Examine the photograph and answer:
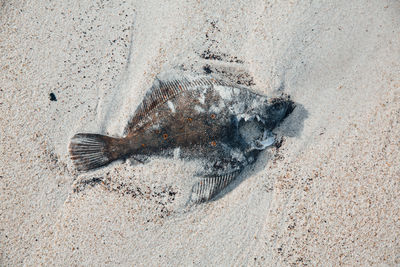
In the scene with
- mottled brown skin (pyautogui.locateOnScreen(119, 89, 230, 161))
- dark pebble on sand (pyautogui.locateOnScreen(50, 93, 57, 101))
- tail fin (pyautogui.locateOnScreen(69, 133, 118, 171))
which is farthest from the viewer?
dark pebble on sand (pyautogui.locateOnScreen(50, 93, 57, 101))

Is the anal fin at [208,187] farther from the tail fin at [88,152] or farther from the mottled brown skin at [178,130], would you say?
the tail fin at [88,152]

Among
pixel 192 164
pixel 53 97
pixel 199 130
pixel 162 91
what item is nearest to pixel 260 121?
pixel 199 130

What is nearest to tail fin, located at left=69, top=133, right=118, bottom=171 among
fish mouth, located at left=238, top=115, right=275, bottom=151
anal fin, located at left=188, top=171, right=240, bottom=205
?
anal fin, located at left=188, top=171, right=240, bottom=205

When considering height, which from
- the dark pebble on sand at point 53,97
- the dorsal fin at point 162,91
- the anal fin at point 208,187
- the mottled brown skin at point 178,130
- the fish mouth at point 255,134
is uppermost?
the dark pebble on sand at point 53,97

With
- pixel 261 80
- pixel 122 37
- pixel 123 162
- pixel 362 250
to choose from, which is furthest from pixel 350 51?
pixel 123 162

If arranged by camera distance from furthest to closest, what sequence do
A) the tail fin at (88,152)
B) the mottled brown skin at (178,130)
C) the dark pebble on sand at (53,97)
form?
the dark pebble on sand at (53,97), the tail fin at (88,152), the mottled brown skin at (178,130)

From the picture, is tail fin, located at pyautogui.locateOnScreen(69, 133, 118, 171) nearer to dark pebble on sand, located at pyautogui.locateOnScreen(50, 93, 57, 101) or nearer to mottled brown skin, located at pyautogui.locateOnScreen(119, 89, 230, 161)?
mottled brown skin, located at pyautogui.locateOnScreen(119, 89, 230, 161)

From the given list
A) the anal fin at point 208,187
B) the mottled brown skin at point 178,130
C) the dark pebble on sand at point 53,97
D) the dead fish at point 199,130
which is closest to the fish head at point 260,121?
the dead fish at point 199,130
